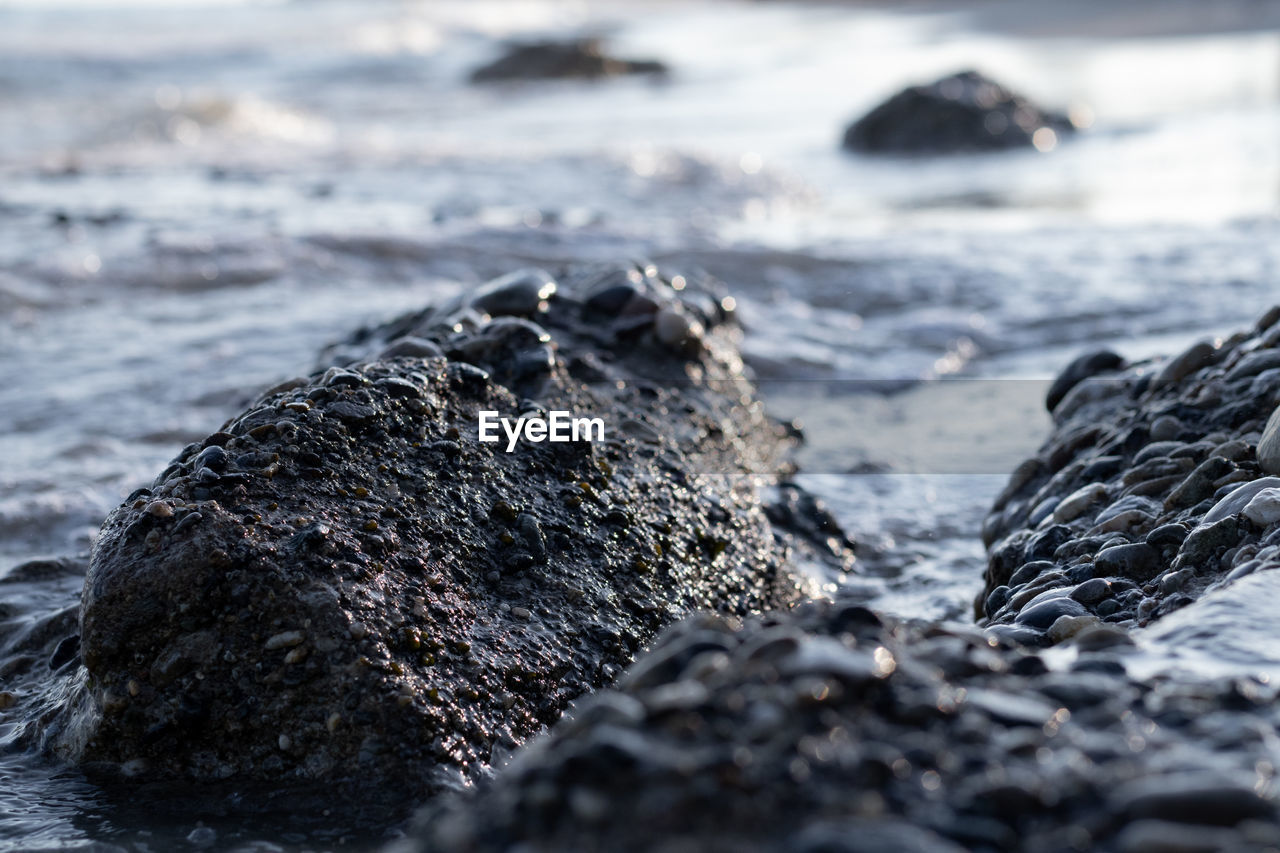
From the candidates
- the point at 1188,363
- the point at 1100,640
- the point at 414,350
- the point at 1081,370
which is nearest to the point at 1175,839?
the point at 1100,640

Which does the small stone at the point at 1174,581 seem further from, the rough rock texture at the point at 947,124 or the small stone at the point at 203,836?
the rough rock texture at the point at 947,124

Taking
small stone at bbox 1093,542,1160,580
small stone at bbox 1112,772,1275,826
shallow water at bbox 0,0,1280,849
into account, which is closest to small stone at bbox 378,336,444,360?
shallow water at bbox 0,0,1280,849

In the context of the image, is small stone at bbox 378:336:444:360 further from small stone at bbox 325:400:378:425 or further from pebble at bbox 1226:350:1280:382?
pebble at bbox 1226:350:1280:382

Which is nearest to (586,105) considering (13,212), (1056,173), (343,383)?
(1056,173)

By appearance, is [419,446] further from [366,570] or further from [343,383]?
[366,570]

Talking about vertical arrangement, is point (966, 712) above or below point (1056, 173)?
below
